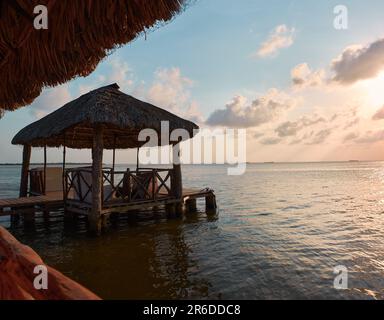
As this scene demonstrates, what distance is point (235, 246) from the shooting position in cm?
955

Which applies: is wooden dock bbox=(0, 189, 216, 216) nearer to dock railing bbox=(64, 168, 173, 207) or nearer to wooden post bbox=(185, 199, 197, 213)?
dock railing bbox=(64, 168, 173, 207)

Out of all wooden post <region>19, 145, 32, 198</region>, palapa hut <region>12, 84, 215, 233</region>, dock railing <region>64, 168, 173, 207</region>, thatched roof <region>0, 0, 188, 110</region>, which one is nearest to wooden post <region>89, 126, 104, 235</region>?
palapa hut <region>12, 84, 215, 233</region>

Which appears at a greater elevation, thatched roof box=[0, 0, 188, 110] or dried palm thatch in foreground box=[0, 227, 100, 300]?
thatched roof box=[0, 0, 188, 110]

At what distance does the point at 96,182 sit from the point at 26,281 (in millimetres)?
7894

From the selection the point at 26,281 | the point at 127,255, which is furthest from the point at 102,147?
the point at 26,281

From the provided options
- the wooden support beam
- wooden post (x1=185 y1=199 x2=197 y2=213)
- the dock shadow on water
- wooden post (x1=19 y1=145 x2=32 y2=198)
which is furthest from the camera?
the wooden support beam

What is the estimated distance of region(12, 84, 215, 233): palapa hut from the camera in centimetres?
933

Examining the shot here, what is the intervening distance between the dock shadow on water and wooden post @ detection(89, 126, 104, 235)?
0.51 m

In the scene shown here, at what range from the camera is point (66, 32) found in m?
3.10

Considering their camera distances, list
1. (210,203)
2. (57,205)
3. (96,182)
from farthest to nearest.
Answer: (210,203)
(57,205)
(96,182)

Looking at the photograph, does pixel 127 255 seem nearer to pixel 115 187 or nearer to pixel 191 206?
pixel 115 187

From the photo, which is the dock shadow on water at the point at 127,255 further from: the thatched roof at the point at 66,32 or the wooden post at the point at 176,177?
the thatched roof at the point at 66,32
